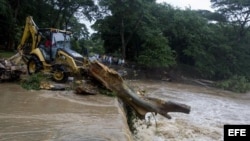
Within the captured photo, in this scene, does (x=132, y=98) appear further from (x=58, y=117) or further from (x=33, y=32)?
(x=33, y=32)

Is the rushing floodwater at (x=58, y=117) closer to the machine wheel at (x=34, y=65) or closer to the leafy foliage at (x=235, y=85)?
the machine wheel at (x=34, y=65)

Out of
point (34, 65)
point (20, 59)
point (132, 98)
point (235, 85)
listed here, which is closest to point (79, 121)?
point (132, 98)

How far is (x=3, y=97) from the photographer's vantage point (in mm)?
9680

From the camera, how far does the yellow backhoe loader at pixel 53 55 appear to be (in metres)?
13.4

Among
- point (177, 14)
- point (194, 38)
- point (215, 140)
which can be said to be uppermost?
point (177, 14)

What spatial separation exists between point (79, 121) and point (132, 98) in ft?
10.9

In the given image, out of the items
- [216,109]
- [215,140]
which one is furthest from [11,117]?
[216,109]

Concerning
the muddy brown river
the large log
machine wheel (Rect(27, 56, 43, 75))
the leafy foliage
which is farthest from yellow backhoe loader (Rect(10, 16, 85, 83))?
the leafy foliage

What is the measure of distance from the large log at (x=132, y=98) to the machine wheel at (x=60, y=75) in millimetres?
1979

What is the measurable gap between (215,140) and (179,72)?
79.6 feet

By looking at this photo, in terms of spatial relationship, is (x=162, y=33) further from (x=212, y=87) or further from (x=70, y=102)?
(x=70, y=102)

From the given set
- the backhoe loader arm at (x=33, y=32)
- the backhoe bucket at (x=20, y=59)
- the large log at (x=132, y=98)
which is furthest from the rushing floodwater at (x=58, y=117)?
the backhoe bucket at (x=20, y=59)

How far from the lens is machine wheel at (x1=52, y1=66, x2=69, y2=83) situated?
1335cm

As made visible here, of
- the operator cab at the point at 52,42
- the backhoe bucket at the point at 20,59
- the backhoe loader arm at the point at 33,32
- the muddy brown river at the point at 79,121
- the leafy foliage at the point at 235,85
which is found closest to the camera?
the muddy brown river at the point at 79,121
